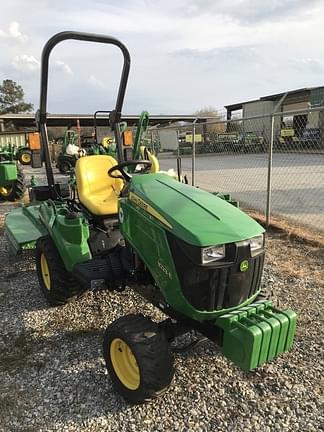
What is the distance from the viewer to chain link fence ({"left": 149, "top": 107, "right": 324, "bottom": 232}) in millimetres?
7344

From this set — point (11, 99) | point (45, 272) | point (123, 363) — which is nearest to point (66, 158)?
point (45, 272)

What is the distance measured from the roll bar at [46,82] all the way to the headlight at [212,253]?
2.03m

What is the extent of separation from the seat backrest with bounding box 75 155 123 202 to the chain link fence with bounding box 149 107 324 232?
3.23 meters

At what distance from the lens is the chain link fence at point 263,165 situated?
734 centimetres

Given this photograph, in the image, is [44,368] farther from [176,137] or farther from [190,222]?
[176,137]

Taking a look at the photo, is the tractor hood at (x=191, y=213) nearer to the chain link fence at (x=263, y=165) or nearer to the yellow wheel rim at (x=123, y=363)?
the yellow wheel rim at (x=123, y=363)

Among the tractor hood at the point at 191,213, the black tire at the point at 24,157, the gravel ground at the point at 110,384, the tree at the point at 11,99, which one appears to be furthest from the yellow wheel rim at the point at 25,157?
the tree at the point at 11,99

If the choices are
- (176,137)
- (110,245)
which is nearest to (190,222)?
(110,245)

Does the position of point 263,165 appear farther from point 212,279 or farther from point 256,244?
point 212,279

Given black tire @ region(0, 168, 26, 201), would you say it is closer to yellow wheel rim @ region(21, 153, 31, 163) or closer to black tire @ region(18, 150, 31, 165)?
black tire @ region(18, 150, 31, 165)

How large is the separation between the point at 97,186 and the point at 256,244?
1.94 metres

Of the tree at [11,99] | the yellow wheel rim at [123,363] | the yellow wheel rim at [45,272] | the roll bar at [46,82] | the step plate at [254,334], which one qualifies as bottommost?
the yellow wheel rim at [123,363]

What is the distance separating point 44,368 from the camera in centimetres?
261

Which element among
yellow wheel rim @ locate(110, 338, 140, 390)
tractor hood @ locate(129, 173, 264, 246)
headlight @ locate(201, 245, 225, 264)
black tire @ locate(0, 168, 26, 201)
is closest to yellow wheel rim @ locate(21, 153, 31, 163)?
black tire @ locate(0, 168, 26, 201)
